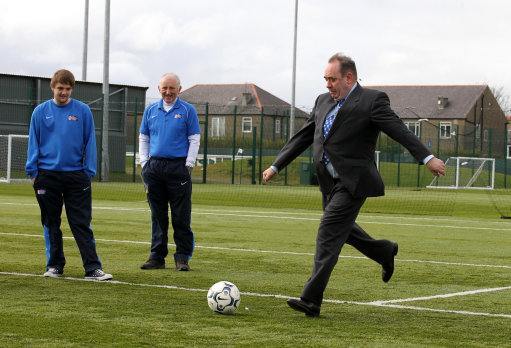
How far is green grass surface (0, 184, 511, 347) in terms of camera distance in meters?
7.76

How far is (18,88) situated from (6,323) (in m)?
40.7

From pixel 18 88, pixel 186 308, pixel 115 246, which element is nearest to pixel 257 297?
pixel 186 308

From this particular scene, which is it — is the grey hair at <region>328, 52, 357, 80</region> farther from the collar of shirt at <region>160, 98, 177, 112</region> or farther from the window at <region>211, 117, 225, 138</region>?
the window at <region>211, 117, 225, 138</region>

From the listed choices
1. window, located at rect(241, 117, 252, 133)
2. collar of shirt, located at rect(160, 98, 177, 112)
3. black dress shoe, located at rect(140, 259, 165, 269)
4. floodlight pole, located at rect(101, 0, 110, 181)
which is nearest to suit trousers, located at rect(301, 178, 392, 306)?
collar of shirt, located at rect(160, 98, 177, 112)

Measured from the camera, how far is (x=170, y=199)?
1223 centimetres

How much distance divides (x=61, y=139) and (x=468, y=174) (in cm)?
4172

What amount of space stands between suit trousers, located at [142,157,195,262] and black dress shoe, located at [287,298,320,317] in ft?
11.5

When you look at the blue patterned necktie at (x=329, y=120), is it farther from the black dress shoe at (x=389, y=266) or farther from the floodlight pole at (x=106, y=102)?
the floodlight pole at (x=106, y=102)

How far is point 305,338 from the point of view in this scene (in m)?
7.69

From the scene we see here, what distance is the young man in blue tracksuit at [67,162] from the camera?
10.9 metres

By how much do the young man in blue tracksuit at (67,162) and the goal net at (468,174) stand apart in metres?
40.1

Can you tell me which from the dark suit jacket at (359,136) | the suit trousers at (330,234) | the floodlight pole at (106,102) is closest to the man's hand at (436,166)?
the dark suit jacket at (359,136)

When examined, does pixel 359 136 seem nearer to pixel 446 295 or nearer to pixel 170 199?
pixel 446 295

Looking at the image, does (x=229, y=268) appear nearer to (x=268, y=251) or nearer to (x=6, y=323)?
(x=268, y=251)
